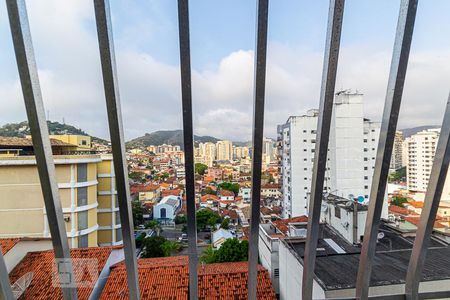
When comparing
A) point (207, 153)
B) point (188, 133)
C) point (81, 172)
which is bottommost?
point (81, 172)

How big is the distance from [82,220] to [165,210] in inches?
52.8

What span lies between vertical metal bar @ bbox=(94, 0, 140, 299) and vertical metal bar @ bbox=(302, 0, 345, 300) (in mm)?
719

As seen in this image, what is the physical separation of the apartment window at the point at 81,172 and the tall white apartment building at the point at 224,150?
1267 mm

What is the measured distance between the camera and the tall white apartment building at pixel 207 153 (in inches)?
49.7

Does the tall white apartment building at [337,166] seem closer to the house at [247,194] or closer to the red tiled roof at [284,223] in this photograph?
the red tiled roof at [284,223]

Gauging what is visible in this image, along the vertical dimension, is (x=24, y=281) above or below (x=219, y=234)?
below

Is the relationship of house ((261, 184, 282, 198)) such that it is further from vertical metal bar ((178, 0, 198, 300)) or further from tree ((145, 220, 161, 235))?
tree ((145, 220, 161, 235))

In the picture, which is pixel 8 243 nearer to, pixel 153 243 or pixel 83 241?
pixel 83 241

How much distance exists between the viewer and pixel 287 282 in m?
3.30

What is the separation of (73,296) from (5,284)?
0.23m

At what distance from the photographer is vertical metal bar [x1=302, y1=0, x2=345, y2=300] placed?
94cm

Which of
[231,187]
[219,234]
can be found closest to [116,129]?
[231,187]

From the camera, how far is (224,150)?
4.92 feet

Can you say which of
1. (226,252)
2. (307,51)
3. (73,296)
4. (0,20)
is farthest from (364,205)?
(0,20)
